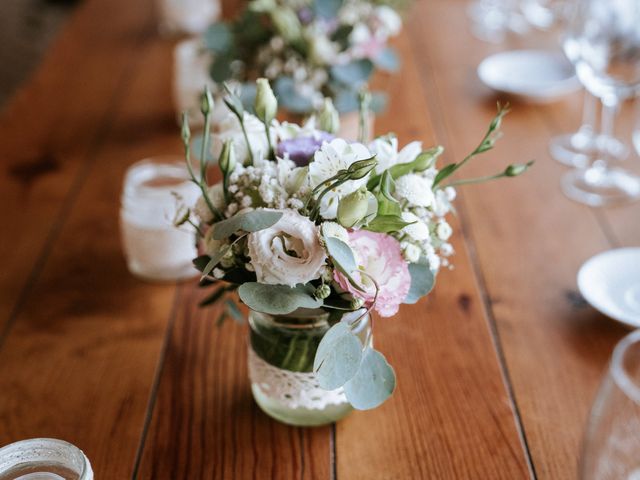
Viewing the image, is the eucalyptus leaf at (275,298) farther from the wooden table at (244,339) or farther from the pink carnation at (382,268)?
the wooden table at (244,339)

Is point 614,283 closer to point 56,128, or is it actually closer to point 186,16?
point 56,128

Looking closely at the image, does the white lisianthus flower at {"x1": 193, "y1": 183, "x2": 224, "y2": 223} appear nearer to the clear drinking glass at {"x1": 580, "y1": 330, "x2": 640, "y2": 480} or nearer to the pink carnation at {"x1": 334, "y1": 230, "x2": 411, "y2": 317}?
the pink carnation at {"x1": 334, "y1": 230, "x2": 411, "y2": 317}

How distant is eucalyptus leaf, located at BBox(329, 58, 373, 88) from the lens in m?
1.21

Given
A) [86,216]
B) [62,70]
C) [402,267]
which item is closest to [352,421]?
[402,267]

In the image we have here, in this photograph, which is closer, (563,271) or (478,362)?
(478,362)

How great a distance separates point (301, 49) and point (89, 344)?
1.88 ft

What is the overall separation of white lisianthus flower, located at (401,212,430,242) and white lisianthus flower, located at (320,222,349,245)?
0.06 meters

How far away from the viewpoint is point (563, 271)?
102 cm

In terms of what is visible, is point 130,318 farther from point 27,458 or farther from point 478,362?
point 478,362

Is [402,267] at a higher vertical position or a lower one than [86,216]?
higher

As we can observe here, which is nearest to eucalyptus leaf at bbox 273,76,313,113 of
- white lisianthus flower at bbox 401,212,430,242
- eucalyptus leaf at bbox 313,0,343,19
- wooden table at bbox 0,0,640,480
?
eucalyptus leaf at bbox 313,0,343,19

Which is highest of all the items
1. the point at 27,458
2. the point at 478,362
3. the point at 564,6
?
the point at 27,458

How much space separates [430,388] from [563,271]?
0.31 meters

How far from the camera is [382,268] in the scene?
2.10 feet
